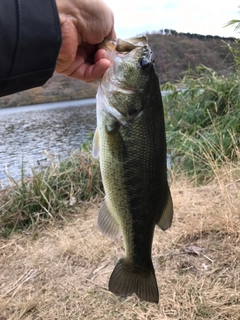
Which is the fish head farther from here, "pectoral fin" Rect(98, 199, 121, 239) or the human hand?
"pectoral fin" Rect(98, 199, 121, 239)

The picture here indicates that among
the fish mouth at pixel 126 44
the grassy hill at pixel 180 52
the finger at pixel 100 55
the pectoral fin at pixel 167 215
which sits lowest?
the grassy hill at pixel 180 52

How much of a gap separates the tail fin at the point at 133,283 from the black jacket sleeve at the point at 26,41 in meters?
1.05

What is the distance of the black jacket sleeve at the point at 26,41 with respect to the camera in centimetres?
128

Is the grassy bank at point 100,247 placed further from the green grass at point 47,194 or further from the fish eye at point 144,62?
the fish eye at point 144,62

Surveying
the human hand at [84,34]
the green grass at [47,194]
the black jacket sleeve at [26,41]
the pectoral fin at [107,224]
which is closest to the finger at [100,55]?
the human hand at [84,34]

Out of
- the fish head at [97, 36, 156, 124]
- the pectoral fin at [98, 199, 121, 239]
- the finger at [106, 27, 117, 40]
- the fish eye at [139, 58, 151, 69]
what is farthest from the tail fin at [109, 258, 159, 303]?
the finger at [106, 27, 117, 40]

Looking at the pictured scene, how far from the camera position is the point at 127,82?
1.68 m

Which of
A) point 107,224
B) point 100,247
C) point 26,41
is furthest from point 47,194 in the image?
point 26,41

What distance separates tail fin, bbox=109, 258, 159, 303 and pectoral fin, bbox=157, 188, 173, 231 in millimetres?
268

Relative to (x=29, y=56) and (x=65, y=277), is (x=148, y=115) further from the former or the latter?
(x=65, y=277)

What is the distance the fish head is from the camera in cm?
166

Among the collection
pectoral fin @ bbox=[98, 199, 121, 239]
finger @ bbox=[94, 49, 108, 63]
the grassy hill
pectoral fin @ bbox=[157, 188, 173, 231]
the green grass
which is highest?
Answer: finger @ bbox=[94, 49, 108, 63]

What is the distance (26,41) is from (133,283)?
4.15 ft

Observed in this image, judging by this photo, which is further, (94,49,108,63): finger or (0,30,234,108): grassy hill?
(0,30,234,108): grassy hill
